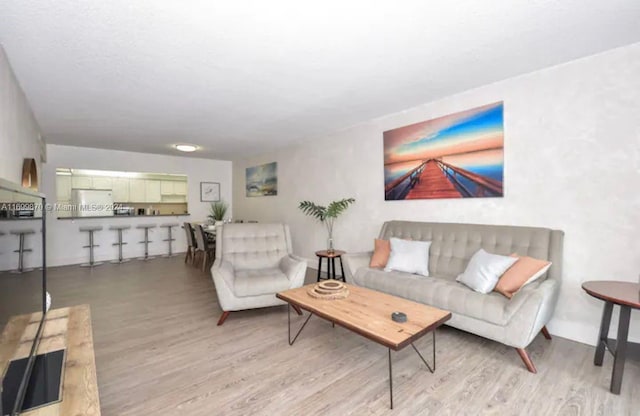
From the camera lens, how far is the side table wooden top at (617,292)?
177cm

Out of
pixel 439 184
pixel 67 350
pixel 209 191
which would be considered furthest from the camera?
pixel 209 191

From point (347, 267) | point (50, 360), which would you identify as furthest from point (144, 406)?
point (347, 267)

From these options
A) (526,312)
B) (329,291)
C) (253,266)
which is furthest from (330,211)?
(526,312)

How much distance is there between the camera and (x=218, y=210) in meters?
7.36

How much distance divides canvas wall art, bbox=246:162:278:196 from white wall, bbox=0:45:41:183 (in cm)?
368

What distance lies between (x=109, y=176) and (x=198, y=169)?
2163mm

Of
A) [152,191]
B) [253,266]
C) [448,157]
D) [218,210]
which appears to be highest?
[448,157]

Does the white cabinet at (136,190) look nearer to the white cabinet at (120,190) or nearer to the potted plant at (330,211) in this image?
the white cabinet at (120,190)

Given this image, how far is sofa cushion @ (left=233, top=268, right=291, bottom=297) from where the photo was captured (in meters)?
2.85

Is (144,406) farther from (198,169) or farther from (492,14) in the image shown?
(198,169)

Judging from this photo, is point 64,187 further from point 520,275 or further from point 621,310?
point 621,310

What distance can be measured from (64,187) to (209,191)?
3.11 m

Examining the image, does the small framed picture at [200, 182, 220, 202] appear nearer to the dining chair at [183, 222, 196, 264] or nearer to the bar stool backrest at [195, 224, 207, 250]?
the dining chair at [183, 222, 196, 264]

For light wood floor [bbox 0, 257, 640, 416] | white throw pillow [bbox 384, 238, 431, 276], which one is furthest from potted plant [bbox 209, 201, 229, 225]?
white throw pillow [bbox 384, 238, 431, 276]
